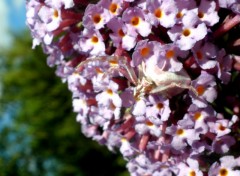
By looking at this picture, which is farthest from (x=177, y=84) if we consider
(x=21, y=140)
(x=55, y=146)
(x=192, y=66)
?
(x=55, y=146)

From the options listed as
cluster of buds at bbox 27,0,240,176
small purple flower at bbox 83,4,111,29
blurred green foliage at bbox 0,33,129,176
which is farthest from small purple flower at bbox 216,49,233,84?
blurred green foliage at bbox 0,33,129,176

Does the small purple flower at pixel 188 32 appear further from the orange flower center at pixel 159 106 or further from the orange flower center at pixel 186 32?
the orange flower center at pixel 159 106

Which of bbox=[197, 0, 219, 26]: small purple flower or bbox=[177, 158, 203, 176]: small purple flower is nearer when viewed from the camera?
bbox=[197, 0, 219, 26]: small purple flower

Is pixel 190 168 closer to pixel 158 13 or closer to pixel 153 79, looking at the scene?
pixel 153 79

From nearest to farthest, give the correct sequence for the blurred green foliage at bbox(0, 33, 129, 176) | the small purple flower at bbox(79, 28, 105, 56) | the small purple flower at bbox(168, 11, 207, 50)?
the small purple flower at bbox(168, 11, 207, 50), the small purple flower at bbox(79, 28, 105, 56), the blurred green foliage at bbox(0, 33, 129, 176)

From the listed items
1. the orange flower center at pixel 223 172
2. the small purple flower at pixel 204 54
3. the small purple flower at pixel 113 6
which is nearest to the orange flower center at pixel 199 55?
the small purple flower at pixel 204 54

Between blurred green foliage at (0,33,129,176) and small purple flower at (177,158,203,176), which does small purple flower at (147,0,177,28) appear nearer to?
small purple flower at (177,158,203,176)

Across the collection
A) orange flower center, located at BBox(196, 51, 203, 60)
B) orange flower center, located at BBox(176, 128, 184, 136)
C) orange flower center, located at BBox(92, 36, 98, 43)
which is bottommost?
orange flower center, located at BBox(176, 128, 184, 136)

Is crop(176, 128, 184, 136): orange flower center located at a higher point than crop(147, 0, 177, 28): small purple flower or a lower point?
lower
